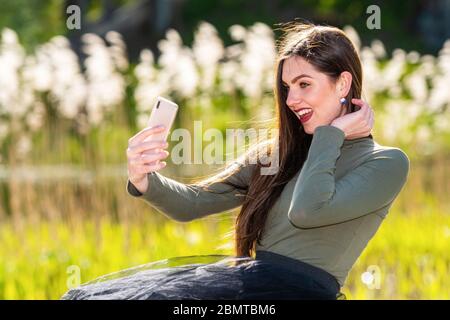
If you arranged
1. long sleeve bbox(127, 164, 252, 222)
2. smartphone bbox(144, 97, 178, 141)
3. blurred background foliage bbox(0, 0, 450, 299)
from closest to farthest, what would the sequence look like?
smartphone bbox(144, 97, 178, 141), long sleeve bbox(127, 164, 252, 222), blurred background foliage bbox(0, 0, 450, 299)

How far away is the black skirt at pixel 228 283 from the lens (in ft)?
7.30

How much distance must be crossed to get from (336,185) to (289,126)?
342mm

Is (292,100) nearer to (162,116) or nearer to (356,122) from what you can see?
(356,122)

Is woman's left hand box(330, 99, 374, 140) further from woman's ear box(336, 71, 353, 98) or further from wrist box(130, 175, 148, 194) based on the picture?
wrist box(130, 175, 148, 194)

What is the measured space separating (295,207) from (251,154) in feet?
1.46

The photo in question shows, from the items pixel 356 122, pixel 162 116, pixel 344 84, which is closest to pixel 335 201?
pixel 356 122

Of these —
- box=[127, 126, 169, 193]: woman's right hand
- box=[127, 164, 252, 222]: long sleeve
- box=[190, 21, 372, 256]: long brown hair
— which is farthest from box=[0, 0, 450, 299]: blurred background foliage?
box=[127, 126, 169, 193]: woman's right hand

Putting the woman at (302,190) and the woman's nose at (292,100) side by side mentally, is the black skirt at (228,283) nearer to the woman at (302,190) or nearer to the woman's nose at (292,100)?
the woman at (302,190)

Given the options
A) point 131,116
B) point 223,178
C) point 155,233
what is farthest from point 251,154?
point 131,116

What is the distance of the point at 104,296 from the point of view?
7.43ft

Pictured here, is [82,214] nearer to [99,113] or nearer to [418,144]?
[99,113]

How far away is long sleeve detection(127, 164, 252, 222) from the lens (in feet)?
8.55

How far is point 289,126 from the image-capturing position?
8.38 ft

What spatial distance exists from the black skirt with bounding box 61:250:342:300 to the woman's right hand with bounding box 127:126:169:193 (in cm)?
27
